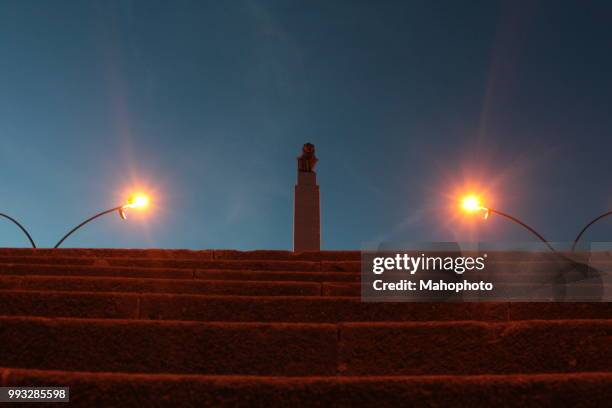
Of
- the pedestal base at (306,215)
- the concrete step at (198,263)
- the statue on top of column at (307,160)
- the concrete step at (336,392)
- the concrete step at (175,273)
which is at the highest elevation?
the statue on top of column at (307,160)

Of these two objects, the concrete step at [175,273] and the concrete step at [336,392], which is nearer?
the concrete step at [336,392]

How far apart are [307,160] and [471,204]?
677 cm

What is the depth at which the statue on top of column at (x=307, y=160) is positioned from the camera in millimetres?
11250

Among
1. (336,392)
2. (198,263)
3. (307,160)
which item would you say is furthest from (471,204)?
(336,392)

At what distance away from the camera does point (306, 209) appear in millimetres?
10898

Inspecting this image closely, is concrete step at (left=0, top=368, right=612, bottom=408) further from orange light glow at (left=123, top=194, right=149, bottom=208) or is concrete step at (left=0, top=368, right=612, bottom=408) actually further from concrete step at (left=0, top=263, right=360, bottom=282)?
orange light glow at (left=123, top=194, right=149, bottom=208)

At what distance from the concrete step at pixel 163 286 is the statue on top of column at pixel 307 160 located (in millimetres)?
6562

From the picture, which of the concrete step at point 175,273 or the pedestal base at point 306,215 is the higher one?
the pedestal base at point 306,215

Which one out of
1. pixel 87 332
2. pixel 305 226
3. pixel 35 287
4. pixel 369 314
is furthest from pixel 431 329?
pixel 305 226

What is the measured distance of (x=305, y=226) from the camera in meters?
10.8

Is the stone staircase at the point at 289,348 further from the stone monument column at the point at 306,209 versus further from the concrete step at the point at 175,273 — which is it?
the stone monument column at the point at 306,209

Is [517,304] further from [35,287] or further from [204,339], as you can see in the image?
[35,287]

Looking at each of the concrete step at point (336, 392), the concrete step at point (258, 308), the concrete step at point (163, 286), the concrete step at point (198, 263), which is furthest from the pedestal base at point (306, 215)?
the concrete step at point (336, 392)

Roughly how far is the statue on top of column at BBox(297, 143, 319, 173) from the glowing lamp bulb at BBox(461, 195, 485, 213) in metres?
6.48
